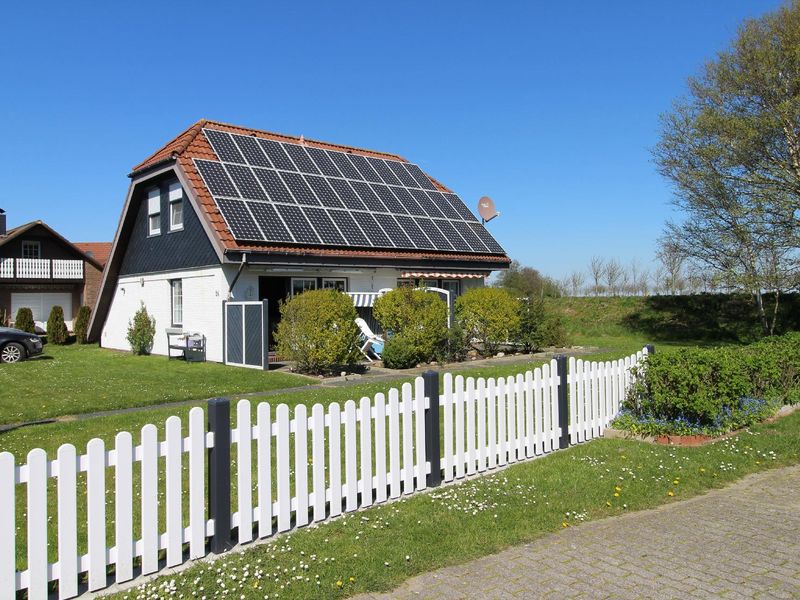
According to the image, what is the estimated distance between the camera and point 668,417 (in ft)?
28.2

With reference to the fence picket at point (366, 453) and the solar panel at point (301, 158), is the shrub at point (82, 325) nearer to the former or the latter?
the solar panel at point (301, 158)

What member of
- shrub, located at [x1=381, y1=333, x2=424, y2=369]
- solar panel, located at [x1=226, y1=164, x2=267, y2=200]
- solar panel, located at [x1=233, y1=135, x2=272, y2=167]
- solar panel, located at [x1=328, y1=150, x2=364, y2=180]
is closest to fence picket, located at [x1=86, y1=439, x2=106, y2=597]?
shrub, located at [x1=381, y1=333, x2=424, y2=369]

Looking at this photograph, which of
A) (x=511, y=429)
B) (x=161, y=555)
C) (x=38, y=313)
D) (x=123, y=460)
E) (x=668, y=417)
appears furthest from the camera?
(x=38, y=313)

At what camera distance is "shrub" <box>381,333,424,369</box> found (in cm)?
1675

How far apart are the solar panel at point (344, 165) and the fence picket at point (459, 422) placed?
724 inches

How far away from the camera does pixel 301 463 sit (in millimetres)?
5309

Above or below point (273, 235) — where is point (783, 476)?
below

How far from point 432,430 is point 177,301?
654 inches

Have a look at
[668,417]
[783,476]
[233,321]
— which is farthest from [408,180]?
[783,476]

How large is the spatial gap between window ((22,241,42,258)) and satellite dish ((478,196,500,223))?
26399 mm

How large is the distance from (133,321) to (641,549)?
21.6 meters

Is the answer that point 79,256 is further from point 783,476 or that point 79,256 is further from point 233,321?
point 783,476

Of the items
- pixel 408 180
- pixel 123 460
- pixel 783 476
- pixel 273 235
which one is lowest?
pixel 783 476

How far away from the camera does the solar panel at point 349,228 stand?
2043 centimetres
